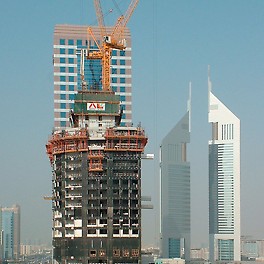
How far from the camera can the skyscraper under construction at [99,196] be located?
A: 447ft

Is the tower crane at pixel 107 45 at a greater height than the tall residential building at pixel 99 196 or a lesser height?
greater

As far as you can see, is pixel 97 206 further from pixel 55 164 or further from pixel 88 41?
pixel 88 41

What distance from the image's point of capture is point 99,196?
451ft

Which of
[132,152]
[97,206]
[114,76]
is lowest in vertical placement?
[97,206]

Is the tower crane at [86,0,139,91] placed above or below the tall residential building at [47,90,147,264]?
above

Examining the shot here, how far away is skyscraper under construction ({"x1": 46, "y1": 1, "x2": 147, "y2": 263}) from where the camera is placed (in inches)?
5359

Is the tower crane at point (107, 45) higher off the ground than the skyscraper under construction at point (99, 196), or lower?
higher

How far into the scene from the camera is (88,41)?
18812 cm

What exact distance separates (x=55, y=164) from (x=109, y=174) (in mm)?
11255

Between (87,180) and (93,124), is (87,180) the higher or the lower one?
the lower one

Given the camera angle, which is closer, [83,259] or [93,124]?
[83,259]

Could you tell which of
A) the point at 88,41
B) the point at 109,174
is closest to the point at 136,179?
the point at 109,174

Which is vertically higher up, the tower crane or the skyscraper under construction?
the tower crane

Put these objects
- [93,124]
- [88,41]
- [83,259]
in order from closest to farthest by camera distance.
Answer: [83,259] < [93,124] < [88,41]
